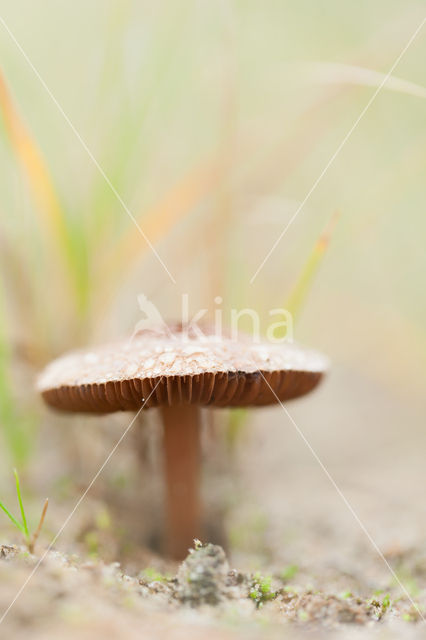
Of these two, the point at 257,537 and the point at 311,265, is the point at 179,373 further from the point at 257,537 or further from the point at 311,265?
the point at 257,537

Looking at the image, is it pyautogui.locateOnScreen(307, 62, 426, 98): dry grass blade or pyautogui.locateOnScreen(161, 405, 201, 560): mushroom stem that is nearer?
pyautogui.locateOnScreen(307, 62, 426, 98): dry grass blade

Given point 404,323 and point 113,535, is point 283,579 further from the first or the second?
point 404,323

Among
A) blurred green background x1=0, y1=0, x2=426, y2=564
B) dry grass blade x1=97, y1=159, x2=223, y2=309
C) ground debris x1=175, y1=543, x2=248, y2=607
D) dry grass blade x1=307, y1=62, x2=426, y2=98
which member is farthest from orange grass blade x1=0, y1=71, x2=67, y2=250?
ground debris x1=175, y1=543, x2=248, y2=607

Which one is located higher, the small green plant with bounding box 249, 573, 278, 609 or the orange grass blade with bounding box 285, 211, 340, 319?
the orange grass blade with bounding box 285, 211, 340, 319

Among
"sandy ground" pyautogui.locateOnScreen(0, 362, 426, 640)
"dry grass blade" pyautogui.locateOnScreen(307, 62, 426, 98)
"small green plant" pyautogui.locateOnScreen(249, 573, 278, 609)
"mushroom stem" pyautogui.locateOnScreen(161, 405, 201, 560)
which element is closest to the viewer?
"sandy ground" pyautogui.locateOnScreen(0, 362, 426, 640)

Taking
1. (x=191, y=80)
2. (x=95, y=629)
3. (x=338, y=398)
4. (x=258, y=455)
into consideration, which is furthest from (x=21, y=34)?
(x=95, y=629)

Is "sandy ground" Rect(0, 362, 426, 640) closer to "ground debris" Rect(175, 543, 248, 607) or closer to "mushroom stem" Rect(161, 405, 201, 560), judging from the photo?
"ground debris" Rect(175, 543, 248, 607)
